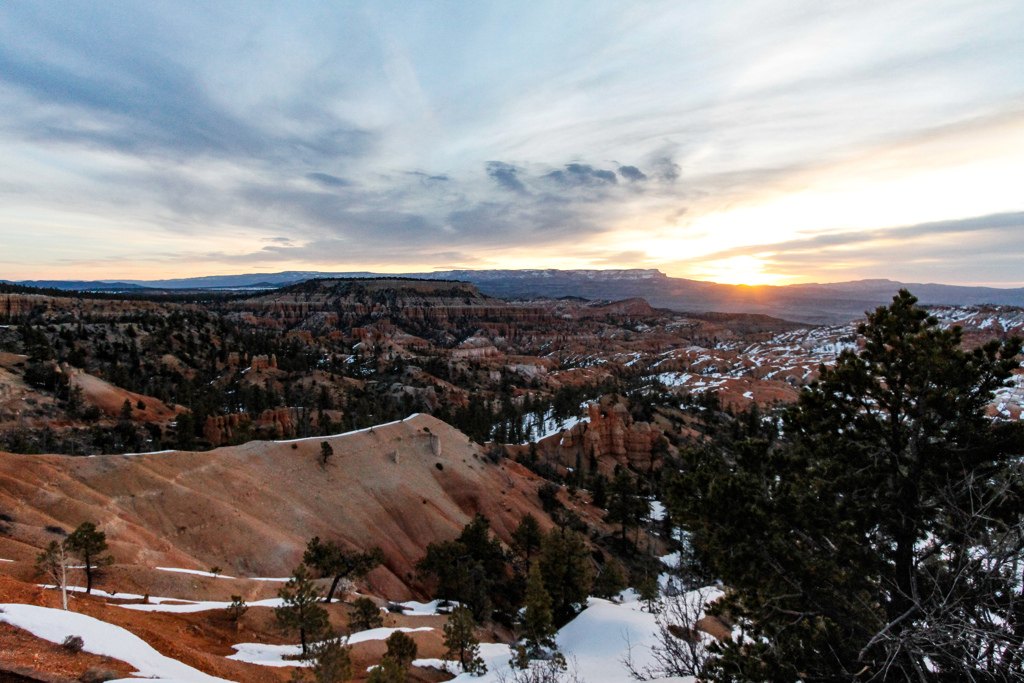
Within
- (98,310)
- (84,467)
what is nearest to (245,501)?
(84,467)

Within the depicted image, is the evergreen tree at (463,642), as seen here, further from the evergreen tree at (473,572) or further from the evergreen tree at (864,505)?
the evergreen tree at (864,505)

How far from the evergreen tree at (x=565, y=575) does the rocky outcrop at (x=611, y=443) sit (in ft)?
124

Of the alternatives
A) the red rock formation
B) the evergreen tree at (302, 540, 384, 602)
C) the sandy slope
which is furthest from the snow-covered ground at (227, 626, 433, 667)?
the red rock formation

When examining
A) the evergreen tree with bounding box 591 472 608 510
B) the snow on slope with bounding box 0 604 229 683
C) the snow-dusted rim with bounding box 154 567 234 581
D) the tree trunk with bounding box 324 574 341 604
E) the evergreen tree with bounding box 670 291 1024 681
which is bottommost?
the evergreen tree with bounding box 591 472 608 510

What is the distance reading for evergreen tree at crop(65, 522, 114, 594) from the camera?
18531mm

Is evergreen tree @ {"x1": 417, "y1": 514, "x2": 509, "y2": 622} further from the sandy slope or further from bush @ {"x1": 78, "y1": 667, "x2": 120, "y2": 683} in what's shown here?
bush @ {"x1": 78, "y1": 667, "x2": 120, "y2": 683}

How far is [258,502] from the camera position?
32.9 metres

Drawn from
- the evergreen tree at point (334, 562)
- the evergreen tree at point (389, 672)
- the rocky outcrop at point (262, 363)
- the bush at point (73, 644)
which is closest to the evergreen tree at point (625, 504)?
the evergreen tree at point (334, 562)

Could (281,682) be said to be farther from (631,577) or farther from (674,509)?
(631,577)

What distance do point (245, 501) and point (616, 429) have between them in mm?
49558

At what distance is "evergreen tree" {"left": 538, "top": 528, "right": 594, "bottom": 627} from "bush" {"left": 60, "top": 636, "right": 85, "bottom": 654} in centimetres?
2283

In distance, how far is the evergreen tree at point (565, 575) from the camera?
2866cm

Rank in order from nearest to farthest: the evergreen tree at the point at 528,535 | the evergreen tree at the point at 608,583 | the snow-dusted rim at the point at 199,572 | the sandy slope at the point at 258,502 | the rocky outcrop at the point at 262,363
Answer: the snow-dusted rim at the point at 199,572
the sandy slope at the point at 258,502
the evergreen tree at the point at 608,583
the evergreen tree at the point at 528,535
the rocky outcrop at the point at 262,363

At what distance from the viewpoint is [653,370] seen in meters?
160
